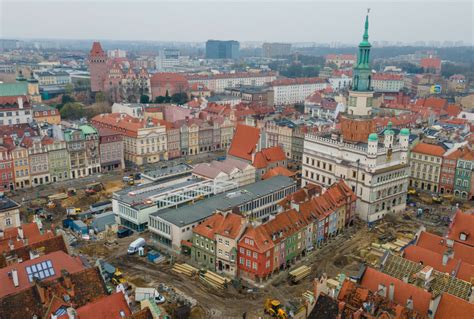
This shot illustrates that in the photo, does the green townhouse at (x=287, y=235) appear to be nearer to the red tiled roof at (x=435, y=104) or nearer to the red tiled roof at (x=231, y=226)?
the red tiled roof at (x=231, y=226)

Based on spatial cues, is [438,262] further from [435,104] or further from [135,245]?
[435,104]

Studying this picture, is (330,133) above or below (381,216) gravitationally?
above

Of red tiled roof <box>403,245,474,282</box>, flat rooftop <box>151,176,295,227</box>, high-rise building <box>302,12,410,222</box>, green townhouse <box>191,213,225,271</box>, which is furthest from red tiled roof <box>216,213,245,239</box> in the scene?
high-rise building <box>302,12,410,222</box>

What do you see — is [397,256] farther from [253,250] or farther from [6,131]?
[6,131]

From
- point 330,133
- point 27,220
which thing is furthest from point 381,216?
point 27,220

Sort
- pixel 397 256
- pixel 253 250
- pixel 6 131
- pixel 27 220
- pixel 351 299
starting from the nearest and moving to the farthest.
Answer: pixel 351 299, pixel 397 256, pixel 253 250, pixel 27 220, pixel 6 131

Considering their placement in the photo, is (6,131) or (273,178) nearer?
(273,178)

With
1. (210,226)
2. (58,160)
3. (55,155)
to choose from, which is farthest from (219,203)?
(55,155)
